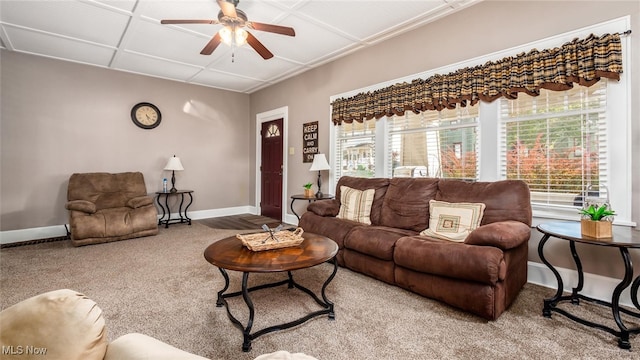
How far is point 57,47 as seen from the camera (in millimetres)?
4043

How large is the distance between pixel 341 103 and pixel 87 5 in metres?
3.11

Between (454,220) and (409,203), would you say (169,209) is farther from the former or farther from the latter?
(454,220)

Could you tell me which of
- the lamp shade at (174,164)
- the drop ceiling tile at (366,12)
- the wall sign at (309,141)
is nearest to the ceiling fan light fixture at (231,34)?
the drop ceiling tile at (366,12)

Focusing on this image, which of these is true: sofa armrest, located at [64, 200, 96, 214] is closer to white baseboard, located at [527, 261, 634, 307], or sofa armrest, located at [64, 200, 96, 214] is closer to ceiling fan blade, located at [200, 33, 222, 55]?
ceiling fan blade, located at [200, 33, 222, 55]

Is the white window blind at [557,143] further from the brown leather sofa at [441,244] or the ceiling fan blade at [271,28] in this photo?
the ceiling fan blade at [271,28]

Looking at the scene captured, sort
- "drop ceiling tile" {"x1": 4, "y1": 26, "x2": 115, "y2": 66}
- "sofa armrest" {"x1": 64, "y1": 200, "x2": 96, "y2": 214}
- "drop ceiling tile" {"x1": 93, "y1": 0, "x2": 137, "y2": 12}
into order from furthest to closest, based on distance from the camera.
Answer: "sofa armrest" {"x1": 64, "y1": 200, "x2": 96, "y2": 214}, "drop ceiling tile" {"x1": 4, "y1": 26, "x2": 115, "y2": 66}, "drop ceiling tile" {"x1": 93, "y1": 0, "x2": 137, "y2": 12}

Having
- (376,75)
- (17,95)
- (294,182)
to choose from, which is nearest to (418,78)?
(376,75)

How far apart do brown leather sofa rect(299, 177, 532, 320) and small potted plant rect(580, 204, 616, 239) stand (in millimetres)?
384

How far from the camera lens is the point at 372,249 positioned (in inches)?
105

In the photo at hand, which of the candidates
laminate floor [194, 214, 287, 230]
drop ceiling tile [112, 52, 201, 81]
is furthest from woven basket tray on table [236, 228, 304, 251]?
drop ceiling tile [112, 52, 201, 81]

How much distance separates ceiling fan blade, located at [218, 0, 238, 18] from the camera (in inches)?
90.9

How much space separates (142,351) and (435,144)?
3.34 meters

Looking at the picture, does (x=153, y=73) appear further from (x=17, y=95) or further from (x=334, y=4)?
(x=334, y=4)

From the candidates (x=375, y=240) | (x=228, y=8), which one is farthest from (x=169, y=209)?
(x=375, y=240)
